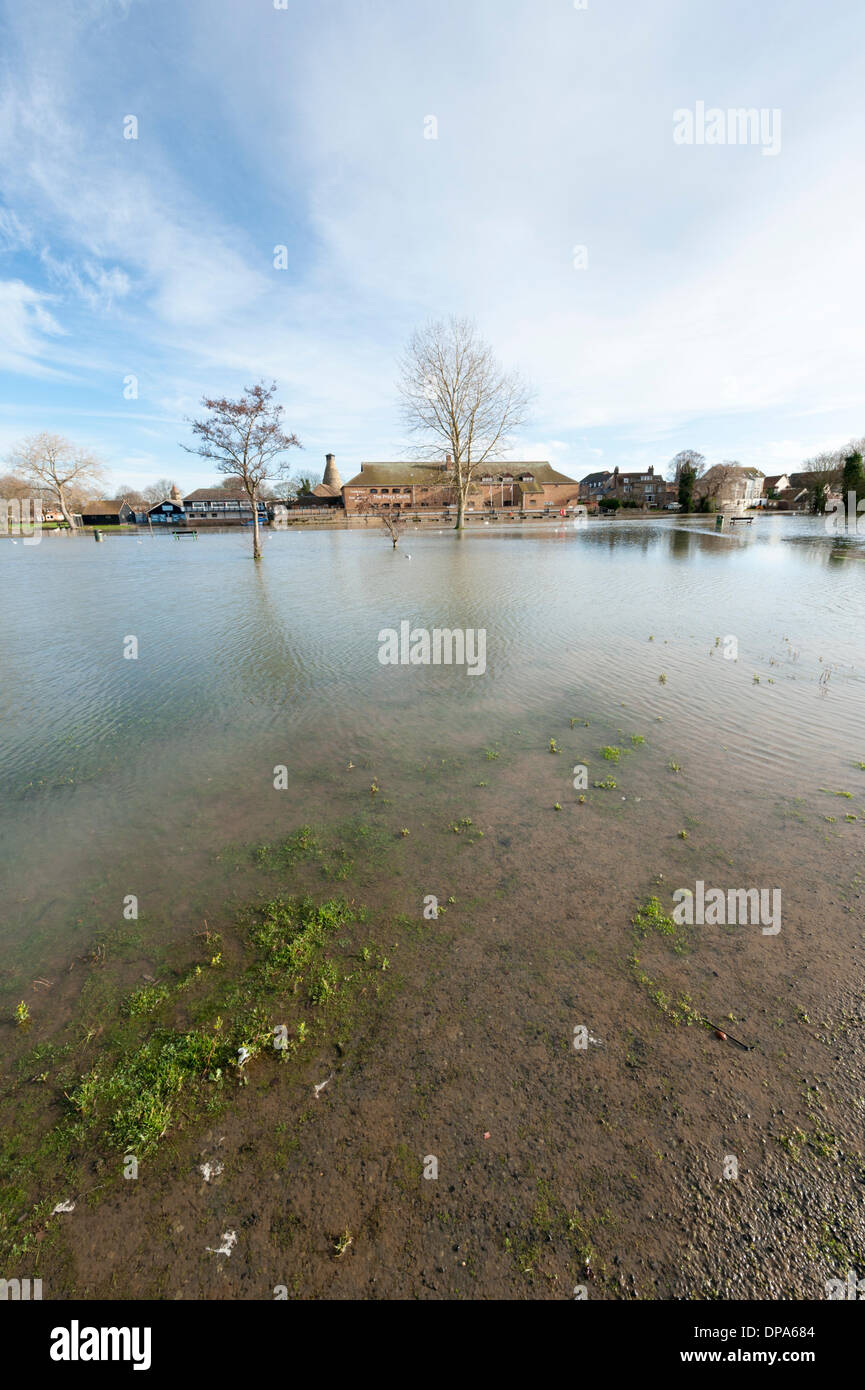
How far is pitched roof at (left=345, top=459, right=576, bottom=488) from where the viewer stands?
9406cm

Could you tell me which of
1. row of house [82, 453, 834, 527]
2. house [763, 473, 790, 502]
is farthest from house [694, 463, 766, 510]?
house [763, 473, 790, 502]

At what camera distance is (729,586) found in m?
19.7

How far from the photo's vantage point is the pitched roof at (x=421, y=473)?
9406 cm

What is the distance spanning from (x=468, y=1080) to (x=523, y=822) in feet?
9.36

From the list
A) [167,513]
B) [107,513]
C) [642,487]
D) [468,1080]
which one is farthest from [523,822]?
[642,487]

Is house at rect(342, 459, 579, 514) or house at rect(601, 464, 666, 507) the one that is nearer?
house at rect(342, 459, 579, 514)

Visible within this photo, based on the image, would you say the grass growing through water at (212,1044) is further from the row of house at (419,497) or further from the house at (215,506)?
the house at (215,506)

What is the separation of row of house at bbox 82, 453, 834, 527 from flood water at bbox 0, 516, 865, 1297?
81.8 meters

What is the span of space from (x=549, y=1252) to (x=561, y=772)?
4.78m

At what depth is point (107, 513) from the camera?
101562 mm

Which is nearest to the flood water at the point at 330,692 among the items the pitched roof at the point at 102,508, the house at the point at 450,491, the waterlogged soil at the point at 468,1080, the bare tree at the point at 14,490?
the waterlogged soil at the point at 468,1080

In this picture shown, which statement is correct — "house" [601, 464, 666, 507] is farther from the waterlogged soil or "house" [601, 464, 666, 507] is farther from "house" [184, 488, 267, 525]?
the waterlogged soil

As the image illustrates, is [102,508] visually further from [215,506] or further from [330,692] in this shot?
[330,692]
